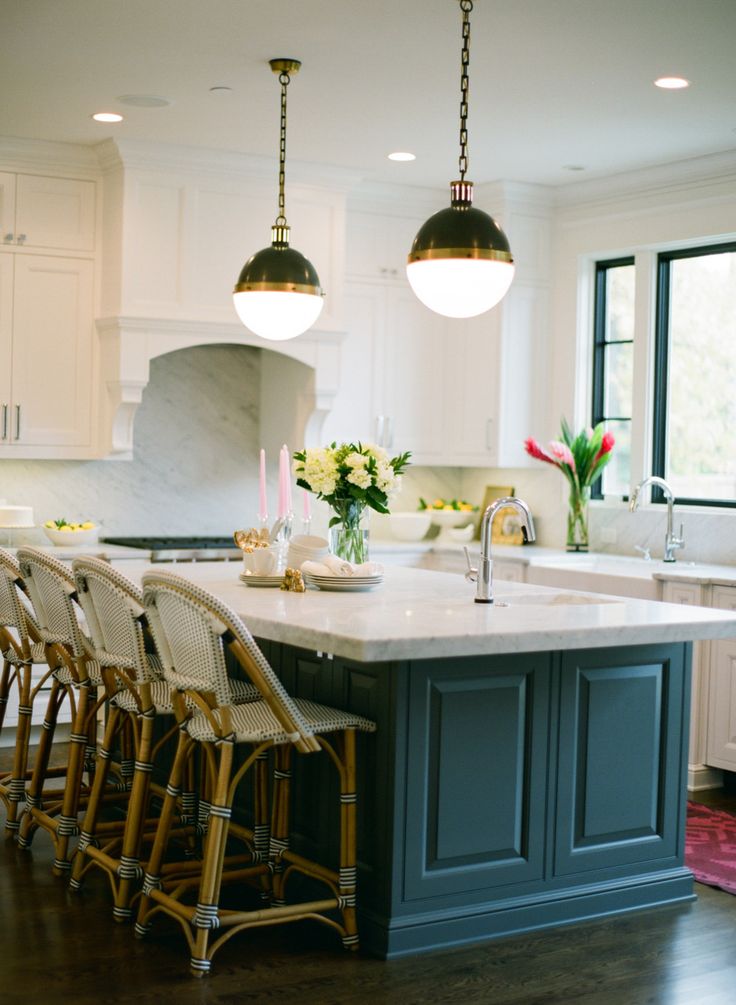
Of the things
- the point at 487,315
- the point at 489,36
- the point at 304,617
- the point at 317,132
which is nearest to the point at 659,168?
the point at 487,315

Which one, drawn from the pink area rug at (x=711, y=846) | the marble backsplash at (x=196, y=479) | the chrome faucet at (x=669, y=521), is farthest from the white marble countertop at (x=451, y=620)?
the marble backsplash at (x=196, y=479)

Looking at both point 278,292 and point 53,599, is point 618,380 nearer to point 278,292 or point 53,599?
point 278,292

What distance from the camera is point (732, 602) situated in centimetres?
516

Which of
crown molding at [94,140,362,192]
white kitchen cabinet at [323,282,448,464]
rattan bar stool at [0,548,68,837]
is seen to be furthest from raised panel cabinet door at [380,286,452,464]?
rattan bar stool at [0,548,68,837]

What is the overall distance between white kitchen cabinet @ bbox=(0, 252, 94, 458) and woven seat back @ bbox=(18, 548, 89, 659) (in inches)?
76.8

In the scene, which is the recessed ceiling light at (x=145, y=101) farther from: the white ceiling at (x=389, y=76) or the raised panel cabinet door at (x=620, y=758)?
the raised panel cabinet door at (x=620, y=758)

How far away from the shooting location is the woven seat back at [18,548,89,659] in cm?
396

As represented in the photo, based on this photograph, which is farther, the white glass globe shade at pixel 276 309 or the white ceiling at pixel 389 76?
the white glass globe shade at pixel 276 309

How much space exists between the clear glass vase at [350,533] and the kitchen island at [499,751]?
0.37 meters

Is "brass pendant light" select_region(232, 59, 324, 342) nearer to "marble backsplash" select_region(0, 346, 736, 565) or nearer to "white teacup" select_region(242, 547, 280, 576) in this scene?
"white teacup" select_region(242, 547, 280, 576)

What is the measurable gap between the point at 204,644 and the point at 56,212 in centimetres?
350

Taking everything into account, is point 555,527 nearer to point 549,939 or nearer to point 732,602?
point 732,602

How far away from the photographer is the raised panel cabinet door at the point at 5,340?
5953 millimetres

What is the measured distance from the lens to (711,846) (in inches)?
177
